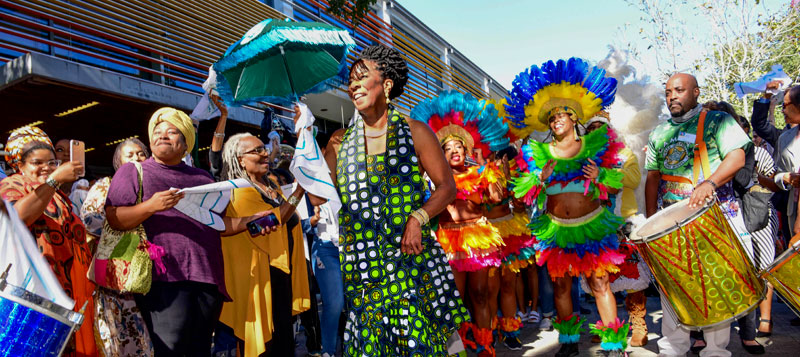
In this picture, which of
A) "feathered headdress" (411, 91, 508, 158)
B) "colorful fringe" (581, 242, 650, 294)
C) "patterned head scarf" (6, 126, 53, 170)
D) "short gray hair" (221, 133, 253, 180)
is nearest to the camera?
"patterned head scarf" (6, 126, 53, 170)

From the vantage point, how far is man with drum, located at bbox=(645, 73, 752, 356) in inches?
152

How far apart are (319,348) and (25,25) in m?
7.63

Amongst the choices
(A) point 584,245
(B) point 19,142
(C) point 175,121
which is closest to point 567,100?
(A) point 584,245

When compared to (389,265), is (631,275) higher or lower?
lower

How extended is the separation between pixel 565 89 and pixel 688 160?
1.11 metres

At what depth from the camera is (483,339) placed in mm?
4453

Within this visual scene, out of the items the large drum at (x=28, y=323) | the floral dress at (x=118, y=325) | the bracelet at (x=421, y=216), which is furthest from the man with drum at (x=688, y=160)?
the large drum at (x=28, y=323)

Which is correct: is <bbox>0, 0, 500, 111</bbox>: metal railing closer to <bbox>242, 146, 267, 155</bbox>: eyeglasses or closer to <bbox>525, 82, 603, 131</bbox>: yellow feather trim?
<bbox>525, 82, 603, 131</bbox>: yellow feather trim

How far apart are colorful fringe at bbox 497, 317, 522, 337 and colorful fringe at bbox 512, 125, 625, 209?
1122 millimetres

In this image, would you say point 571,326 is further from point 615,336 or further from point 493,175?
point 493,175

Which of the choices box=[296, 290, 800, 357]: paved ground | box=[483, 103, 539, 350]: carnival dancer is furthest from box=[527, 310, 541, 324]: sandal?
box=[483, 103, 539, 350]: carnival dancer

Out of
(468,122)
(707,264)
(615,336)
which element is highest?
(468,122)

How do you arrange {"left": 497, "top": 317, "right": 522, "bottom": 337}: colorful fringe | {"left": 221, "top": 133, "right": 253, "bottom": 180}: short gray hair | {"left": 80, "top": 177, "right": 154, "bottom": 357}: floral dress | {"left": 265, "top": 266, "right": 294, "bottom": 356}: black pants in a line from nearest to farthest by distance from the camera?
1. {"left": 80, "top": 177, "right": 154, "bottom": 357}: floral dress
2. {"left": 265, "top": 266, "right": 294, "bottom": 356}: black pants
3. {"left": 221, "top": 133, "right": 253, "bottom": 180}: short gray hair
4. {"left": 497, "top": 317, "right": 522, "bottom": 337}: colorful fringe

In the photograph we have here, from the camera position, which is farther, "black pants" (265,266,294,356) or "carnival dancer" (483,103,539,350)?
"carnival dancer" (483,103,539,350)
